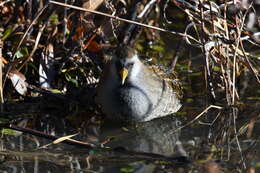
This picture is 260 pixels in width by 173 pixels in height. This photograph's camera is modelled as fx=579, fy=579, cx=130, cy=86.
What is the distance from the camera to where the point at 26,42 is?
6.31 m

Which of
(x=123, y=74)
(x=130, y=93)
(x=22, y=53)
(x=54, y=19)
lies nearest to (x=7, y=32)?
(x=22, y=53)

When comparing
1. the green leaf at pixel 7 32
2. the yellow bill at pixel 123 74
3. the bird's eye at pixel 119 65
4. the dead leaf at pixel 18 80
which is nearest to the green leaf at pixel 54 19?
the green leaf at pixel 7 32

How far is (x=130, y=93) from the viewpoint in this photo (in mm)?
5785

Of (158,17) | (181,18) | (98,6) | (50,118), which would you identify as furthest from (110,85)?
Answer: (181,18)

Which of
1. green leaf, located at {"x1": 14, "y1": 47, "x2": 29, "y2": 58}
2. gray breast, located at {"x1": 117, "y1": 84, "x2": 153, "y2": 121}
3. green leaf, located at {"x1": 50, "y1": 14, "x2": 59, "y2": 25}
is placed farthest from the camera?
green leaf, located at {"x1": 50, "y1": 14, "x2": 59, "y2": 25}

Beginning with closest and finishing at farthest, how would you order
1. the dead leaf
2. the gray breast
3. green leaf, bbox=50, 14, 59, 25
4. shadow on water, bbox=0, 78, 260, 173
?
shadow on water, bbox=0, 78, 260, 173 → the gray breast → the dead leaf → green leaf, bbox=50, 14, 59, 25

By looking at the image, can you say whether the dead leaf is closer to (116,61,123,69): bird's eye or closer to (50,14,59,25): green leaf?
(50,14,59,25): green leaf

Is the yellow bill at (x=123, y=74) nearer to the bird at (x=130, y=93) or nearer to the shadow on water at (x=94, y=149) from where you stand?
the bird at (x=130, y=93)

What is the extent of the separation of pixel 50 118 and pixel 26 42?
0.98 meters

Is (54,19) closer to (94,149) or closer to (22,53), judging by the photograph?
(22,53)

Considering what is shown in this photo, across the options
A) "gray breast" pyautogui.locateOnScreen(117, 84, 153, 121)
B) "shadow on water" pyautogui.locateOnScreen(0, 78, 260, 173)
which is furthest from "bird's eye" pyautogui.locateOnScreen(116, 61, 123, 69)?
"shadow on water" pyautogui.locateOnScreen(0, 78, 260, 173)

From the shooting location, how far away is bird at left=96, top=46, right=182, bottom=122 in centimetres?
573

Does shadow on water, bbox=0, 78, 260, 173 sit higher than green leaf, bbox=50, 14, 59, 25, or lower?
lower

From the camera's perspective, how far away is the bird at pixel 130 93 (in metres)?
5.73
